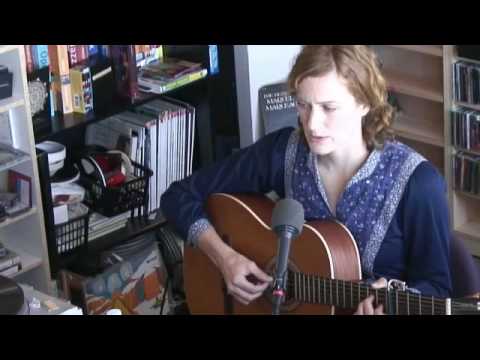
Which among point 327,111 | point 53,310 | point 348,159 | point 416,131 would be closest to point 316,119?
point 327,111

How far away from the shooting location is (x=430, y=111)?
357 centimetres

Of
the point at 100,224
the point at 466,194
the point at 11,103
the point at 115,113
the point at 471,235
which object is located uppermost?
the point at 11,103

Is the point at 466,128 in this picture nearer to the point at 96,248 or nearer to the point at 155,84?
the point at 155,84

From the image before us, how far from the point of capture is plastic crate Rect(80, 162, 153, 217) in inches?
121

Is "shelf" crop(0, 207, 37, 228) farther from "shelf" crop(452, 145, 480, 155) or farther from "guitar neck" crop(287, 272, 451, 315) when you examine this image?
"shelf" crop(452, 145, 480, 155)

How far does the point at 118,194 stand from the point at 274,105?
0.58 metres

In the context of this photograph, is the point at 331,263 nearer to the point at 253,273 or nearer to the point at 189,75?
the point at 253,273

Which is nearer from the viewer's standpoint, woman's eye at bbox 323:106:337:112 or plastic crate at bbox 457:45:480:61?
woman's eye at bbox 323:106:337:112

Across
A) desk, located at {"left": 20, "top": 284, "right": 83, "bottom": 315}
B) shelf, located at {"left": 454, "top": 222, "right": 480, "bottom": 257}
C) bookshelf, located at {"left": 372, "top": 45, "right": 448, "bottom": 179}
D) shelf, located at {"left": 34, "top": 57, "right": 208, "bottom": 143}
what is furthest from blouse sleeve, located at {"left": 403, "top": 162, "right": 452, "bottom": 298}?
shelf, located at {"left": 454, "top": 222, "right": 480, "bottom": 257}

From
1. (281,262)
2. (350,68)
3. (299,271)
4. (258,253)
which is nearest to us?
(281,262)

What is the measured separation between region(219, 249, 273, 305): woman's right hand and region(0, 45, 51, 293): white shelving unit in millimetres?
732

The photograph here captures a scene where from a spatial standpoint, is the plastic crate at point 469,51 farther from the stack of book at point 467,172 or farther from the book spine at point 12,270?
the book spine at point 12,270

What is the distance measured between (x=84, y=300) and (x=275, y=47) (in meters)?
0.96

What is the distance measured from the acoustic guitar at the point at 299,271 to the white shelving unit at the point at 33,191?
0.54 m
